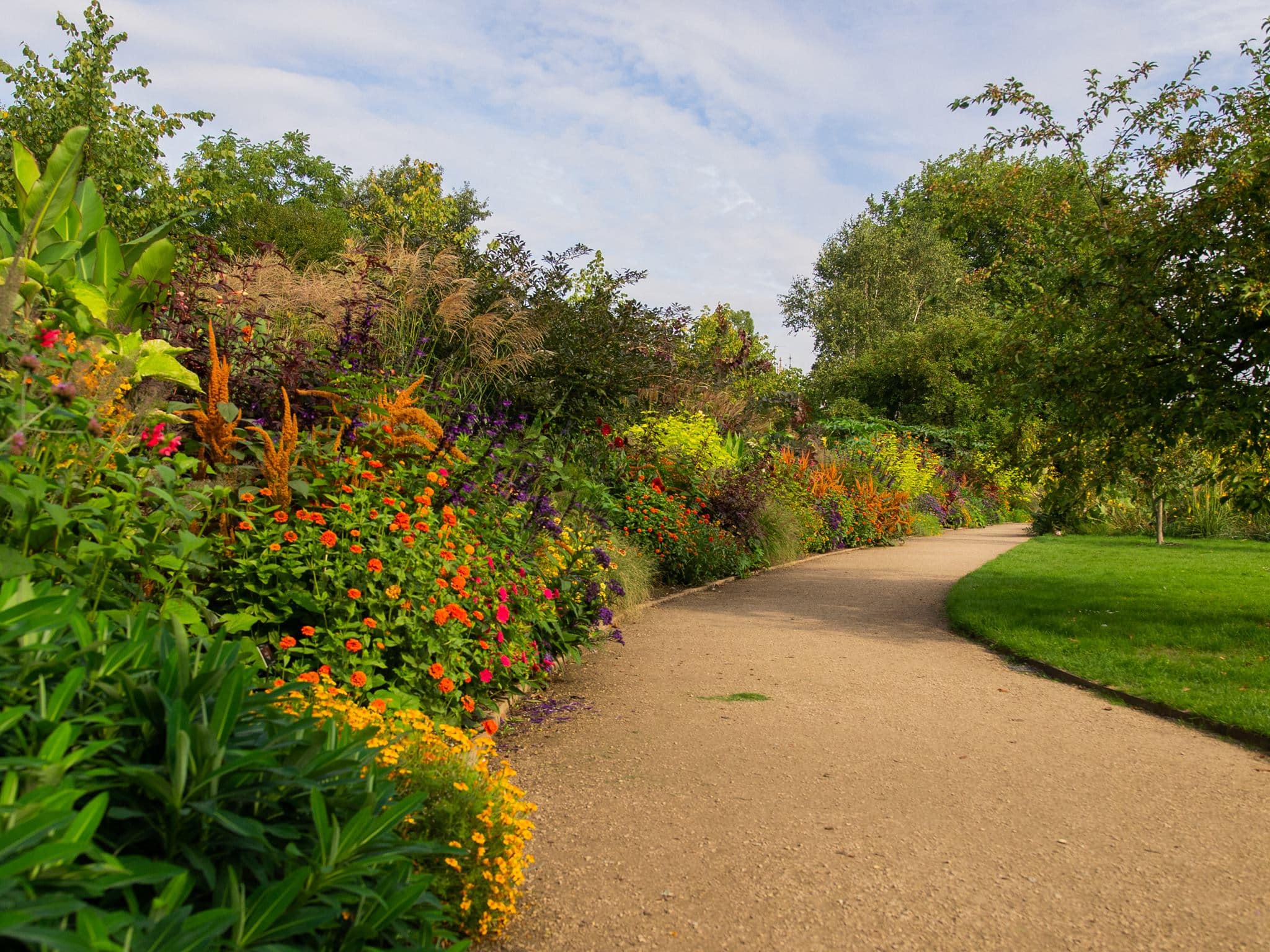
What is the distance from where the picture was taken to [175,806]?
1.65 metres

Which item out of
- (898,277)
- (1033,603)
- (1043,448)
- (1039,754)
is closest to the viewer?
(1039,754)

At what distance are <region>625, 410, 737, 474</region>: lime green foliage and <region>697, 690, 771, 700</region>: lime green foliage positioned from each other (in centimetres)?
585

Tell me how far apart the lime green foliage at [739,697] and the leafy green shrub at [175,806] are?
359 centimetres

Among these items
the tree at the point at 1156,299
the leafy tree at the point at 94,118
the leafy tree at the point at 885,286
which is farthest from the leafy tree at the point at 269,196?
the leafy tree at the point at 885,286

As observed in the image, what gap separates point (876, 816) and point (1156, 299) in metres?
5.70

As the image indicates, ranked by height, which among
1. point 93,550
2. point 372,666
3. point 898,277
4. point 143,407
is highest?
point 898,277

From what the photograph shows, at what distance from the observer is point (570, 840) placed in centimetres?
342

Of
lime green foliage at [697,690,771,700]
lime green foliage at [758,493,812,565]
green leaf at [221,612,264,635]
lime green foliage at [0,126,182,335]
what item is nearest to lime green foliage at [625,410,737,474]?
lime green foliage at [758,493,812,565]

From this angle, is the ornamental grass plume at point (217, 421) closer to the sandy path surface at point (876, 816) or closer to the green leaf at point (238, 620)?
the green leaf at point (238, 620)

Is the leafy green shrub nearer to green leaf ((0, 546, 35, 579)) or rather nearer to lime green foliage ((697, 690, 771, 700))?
green leaf ((0, 546, 35, 579))

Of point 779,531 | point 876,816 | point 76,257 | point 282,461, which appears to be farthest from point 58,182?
point 779,531

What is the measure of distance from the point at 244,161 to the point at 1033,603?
39520mm

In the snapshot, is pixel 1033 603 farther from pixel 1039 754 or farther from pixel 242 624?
pixel 242 624

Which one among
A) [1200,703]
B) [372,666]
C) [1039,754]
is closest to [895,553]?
[1200,703]
